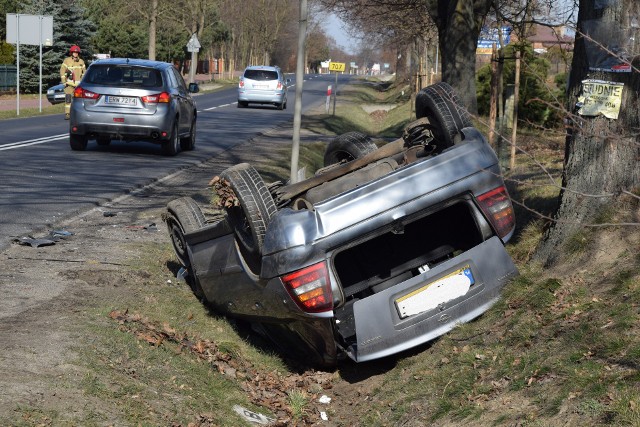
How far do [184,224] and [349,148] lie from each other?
5.14ft

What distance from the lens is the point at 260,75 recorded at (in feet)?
149

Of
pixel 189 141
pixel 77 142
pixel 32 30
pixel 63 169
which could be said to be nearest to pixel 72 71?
pixel 189 141

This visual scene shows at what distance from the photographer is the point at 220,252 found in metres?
7.38

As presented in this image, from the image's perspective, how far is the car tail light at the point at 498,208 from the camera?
6445 millimetres

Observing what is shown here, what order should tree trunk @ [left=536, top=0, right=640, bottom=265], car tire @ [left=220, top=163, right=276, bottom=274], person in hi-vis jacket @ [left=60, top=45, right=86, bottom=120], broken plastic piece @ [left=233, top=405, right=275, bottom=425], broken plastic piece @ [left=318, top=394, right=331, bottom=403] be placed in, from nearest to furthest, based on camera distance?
broken plastic piece @ [left=233, top=405, right=275, bottom=425] → car tire @ [left=220, top=163, right=276, bottom=274] → broken plastic piece @ [left=318, top=394, right=331, bottom=403] → tree trunk @ [left=536, top=0, right=640, bottom=265] → person in hi-vis jacket @ [left=60, top=45, right=86, bottom=120]

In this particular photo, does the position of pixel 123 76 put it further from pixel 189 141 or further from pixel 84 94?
pixel 189 141

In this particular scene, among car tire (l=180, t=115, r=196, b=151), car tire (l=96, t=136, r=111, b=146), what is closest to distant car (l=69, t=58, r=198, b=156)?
car tire (l=96, t=136, r=111, b=146)

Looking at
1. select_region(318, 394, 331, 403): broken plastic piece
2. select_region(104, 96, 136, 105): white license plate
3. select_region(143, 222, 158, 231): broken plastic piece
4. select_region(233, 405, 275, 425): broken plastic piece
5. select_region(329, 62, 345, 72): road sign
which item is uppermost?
select_region(329, 62, 345, 72): road sign

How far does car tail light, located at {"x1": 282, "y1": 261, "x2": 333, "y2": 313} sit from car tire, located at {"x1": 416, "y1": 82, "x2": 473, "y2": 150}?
164cm

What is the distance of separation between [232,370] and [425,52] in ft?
128

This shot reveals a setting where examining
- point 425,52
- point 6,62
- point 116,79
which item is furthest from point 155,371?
point 6,62

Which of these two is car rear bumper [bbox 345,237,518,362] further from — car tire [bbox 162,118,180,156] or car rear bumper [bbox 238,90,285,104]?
car rear bumper [bbox 238,90,285,104]

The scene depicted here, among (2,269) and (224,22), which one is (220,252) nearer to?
(2,269)

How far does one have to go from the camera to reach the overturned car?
6020mm
